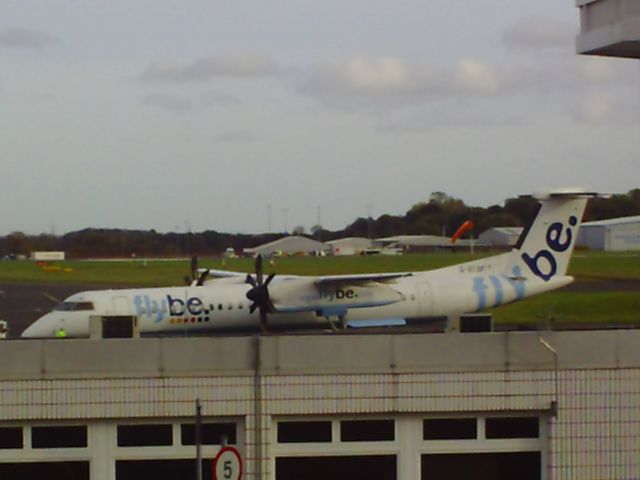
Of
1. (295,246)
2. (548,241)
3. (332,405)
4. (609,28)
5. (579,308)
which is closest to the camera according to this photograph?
(332,405)

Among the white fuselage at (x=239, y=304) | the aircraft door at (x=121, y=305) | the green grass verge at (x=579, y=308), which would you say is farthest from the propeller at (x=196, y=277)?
the green grass verge at (x=579, y=308)

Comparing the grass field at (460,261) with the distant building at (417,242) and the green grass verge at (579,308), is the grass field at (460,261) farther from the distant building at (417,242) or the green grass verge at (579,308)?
the distant building at (417,242)

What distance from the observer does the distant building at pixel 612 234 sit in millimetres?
78188

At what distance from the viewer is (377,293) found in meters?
33.5

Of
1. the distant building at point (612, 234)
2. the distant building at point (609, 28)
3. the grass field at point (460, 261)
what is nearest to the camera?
the distant building at point (609, 28)

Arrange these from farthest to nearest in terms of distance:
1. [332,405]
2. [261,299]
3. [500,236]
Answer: [500,236]
[261,299]
[332,405]

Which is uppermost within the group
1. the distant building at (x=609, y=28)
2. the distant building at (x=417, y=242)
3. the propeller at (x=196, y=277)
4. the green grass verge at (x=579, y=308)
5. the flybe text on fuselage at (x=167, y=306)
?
the distant building at (x=609, y=28)

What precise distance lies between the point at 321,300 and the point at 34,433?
73.3ft

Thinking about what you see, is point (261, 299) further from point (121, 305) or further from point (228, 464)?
point (228, 464)

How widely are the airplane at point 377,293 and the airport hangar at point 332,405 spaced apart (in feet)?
62.3

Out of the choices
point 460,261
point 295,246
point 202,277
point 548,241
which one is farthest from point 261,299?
point 295,246

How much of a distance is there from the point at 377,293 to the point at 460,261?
3270 centimetres

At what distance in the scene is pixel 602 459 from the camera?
12.0m

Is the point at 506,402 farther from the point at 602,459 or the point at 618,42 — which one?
the point at 618,42
